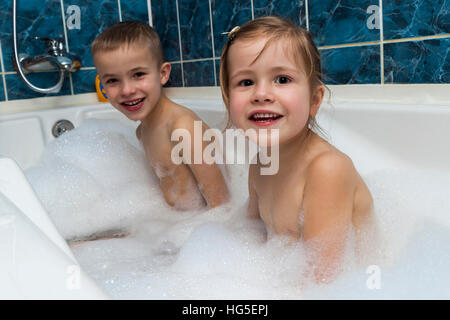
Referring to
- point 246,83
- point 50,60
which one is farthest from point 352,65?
point 50,60

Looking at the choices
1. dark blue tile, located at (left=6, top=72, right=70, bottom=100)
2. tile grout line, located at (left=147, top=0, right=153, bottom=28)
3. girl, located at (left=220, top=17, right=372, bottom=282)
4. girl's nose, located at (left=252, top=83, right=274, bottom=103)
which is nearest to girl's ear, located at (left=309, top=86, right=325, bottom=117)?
girl, located at (left=220, top=17, right=372, bottom=282)

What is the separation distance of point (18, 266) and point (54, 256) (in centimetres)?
3

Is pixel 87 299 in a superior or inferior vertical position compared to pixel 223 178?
superior

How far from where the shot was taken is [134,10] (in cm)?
207

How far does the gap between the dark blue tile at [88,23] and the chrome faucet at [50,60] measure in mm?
125

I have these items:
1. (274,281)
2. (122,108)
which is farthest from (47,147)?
(274,281)

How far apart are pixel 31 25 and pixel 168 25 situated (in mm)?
590

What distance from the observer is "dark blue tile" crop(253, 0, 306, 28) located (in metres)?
1.41

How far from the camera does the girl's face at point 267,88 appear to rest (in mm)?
762

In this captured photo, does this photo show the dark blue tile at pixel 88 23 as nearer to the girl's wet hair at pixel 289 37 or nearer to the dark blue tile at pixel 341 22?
the dark blue tile at pixel 341 22

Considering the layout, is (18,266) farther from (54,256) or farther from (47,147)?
(47,147)

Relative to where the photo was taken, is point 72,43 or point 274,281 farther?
point 72,43

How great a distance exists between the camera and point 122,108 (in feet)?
4.14

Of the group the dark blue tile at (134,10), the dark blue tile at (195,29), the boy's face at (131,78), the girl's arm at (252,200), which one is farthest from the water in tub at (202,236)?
the dark blue tile at (134,10)
